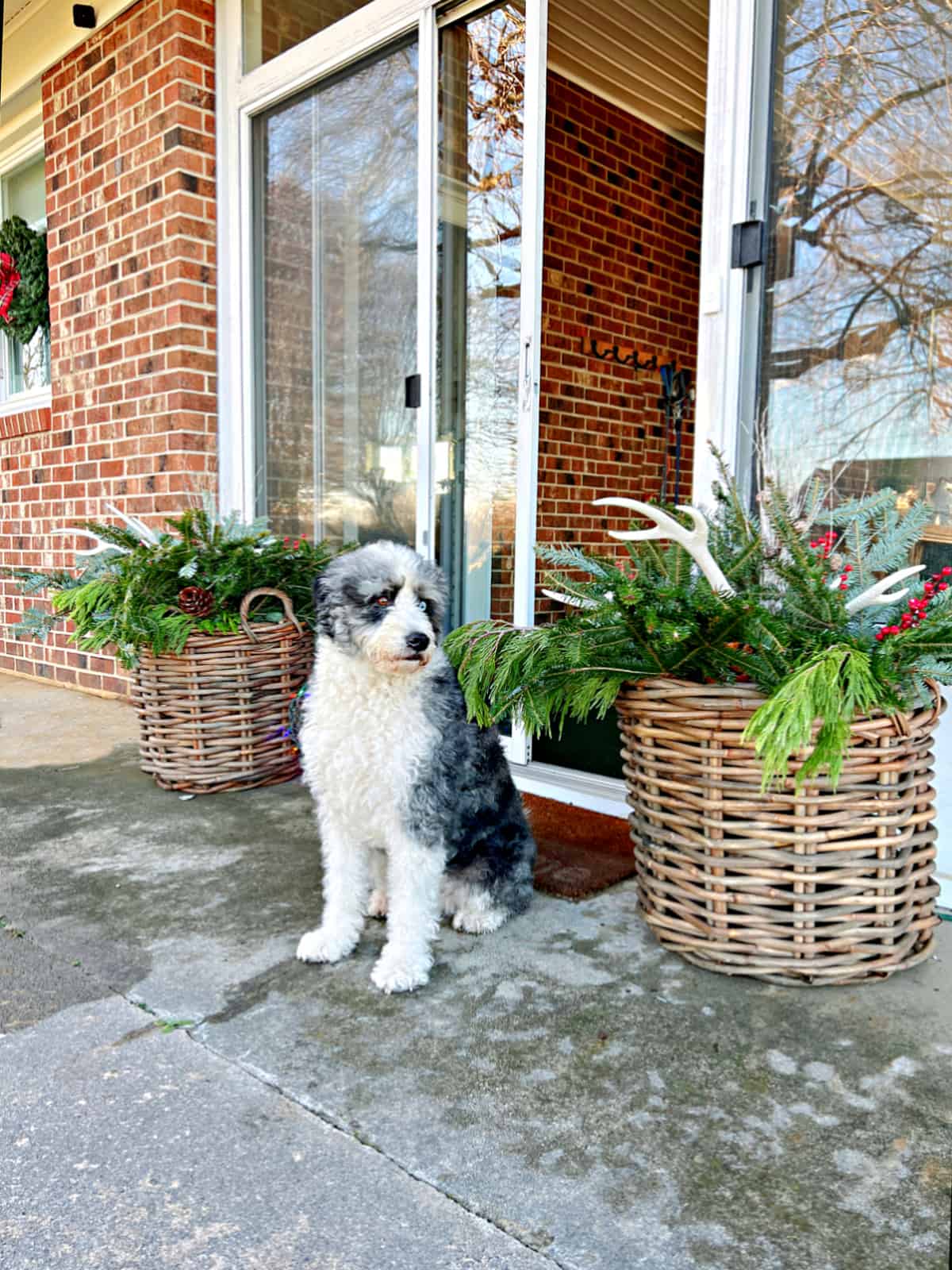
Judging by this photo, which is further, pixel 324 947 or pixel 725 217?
pixel 725 217

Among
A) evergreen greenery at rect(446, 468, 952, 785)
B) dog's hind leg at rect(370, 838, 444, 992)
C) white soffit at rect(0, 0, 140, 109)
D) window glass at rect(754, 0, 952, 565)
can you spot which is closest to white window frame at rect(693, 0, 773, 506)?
window glass at rect(754, 0, 952, 565)

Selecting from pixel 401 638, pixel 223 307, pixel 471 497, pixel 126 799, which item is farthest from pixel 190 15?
pixel 401 638

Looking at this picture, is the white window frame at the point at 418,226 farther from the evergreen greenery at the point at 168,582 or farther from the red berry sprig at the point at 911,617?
the red berry sprig at the point at 911,617

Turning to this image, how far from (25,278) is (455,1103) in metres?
5.15

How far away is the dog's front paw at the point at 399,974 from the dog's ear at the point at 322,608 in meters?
0.65

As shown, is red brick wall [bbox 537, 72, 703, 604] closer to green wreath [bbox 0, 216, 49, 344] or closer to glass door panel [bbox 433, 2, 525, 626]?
glass door panel [bbox 433, 2, 525, 626]

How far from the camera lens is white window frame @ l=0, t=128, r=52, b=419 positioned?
492cm

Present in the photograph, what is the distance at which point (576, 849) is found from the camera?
2.41 m

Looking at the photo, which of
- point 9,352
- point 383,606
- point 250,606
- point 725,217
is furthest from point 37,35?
point 383,606

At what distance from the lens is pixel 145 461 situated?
4.06 m

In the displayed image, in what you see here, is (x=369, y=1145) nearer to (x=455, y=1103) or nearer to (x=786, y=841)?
(x=455, y=1103)

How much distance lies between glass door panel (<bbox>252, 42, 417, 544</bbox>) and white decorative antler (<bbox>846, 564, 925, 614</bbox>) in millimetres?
2105

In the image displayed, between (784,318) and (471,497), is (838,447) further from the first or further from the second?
(471,497)

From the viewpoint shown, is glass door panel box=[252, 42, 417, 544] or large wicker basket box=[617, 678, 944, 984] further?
glass door panel box=[252, 42, 417, 544]
